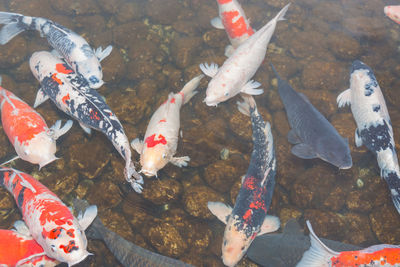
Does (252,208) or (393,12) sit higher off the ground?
(393,12)

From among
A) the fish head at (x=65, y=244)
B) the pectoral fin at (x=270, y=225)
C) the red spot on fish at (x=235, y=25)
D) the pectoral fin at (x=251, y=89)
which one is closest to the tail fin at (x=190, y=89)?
the pectoral fin at (x=251, y=89)

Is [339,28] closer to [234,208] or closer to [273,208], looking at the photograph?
[273,208]

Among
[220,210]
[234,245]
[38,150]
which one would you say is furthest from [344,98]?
[38,150]

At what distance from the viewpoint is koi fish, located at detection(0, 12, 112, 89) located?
4.59 meters

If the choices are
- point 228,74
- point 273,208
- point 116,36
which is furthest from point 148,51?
point 273,208

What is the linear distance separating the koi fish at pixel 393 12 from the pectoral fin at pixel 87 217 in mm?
6859

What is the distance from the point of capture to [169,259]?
3.36 meters

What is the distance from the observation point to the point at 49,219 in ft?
10.8

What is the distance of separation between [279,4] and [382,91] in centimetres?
305

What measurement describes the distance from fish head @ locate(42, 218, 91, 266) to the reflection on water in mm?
453

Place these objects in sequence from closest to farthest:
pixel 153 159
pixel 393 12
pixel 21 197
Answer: pixel 21 197
pixel 153 159
pixel 393 12

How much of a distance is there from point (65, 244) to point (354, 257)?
318cm

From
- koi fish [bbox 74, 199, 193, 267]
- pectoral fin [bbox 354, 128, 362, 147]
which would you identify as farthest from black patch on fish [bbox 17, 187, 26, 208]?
pectoral fin [bbox 354, 128, 362, 147]

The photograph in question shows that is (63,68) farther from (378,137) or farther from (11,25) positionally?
(378,137)
